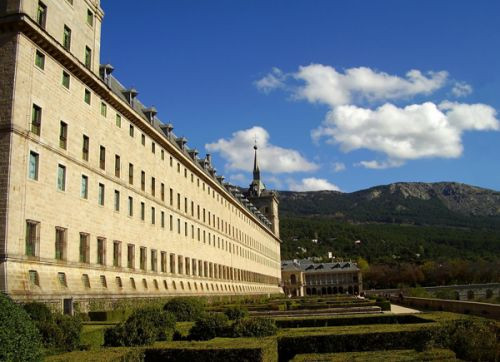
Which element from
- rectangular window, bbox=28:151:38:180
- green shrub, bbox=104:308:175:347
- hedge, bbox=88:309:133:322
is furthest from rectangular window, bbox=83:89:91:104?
green shrub, bbox=104:308:175:347

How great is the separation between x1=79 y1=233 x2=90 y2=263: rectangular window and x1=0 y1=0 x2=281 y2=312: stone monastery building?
0.20ft

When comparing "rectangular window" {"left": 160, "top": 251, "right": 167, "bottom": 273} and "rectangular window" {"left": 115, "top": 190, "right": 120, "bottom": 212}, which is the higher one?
"rectangular window" {"left": 115, "top": 190, "right": 120, "bottom": 212}

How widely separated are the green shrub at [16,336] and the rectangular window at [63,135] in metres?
20.5

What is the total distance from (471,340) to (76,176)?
23.7 metres

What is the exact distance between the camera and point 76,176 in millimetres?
29875

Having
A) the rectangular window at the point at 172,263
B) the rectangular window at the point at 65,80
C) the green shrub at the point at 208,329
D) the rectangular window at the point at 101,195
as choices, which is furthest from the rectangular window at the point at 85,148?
the rectangular window at the point at 172,263

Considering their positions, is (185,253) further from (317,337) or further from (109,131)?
(317,337)

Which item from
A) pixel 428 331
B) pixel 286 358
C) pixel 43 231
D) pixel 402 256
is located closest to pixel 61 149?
pixel 43 231

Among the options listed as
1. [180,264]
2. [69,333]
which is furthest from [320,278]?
[69,333]

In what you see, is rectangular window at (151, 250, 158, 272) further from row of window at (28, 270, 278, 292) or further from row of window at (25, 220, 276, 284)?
row of window at (28, 270, 278, 292)

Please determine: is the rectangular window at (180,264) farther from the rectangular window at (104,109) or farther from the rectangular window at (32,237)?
the rectangular window at (32,237)

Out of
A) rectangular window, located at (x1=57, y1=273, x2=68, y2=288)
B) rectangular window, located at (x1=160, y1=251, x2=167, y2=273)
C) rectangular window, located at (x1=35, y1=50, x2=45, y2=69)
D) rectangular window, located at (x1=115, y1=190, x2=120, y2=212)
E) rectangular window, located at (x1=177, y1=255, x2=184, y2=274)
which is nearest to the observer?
rectangular window, located at (x1=57, y1=273, x2=68, y2=288)

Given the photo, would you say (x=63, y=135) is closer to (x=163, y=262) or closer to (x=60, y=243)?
(x=60, y=243)

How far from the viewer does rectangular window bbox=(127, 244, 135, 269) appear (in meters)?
37.6
